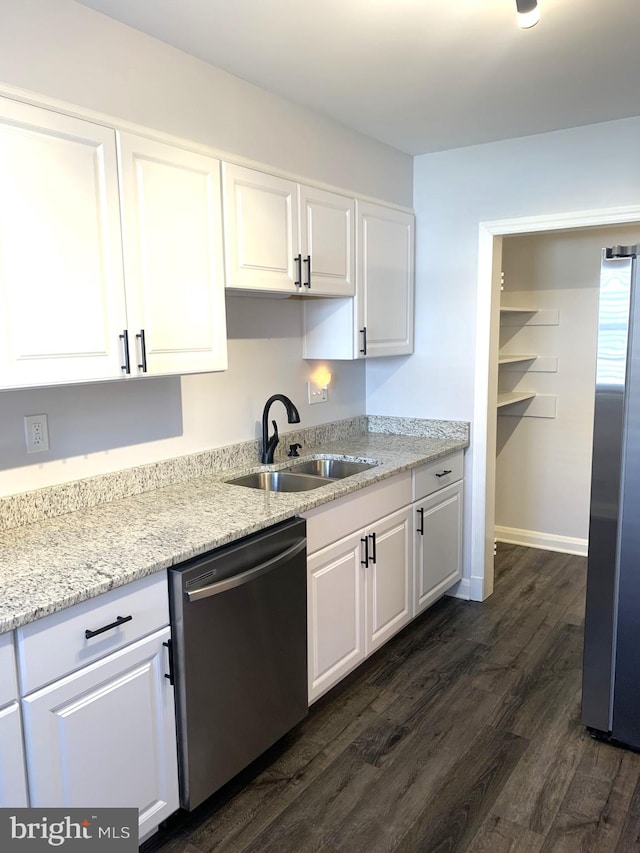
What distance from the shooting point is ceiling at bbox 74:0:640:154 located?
1.84 m

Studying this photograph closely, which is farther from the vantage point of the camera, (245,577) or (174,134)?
(174,134)

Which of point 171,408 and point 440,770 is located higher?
point 171,408

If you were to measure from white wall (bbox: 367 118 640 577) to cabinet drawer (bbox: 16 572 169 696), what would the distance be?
2170 mm

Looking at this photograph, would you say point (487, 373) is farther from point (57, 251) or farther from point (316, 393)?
point (57, 251)

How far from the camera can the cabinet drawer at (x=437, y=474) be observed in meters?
2.96

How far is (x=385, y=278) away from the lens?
10.4 ft

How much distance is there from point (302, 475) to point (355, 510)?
1.09 ft

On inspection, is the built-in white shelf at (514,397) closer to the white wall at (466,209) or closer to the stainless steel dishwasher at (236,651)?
the white wall at (466,209)

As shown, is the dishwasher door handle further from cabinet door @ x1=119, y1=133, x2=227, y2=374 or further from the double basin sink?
cabinet door @ x1=119, y1=133, x2=227, y2=374

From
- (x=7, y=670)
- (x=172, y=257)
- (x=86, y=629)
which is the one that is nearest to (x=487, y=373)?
(x=172, y=257)

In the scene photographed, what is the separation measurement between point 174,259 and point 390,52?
3.34 ft

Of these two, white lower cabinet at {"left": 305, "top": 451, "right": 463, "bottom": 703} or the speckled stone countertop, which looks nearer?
the speckled stone countertop

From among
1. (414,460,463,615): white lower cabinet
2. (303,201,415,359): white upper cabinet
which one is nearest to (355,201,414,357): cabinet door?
(303,201,415,359): white upper cabinet

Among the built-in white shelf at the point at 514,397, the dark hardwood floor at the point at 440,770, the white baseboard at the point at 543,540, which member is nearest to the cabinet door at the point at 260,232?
the dark hardwood floor at the point at 440,770
